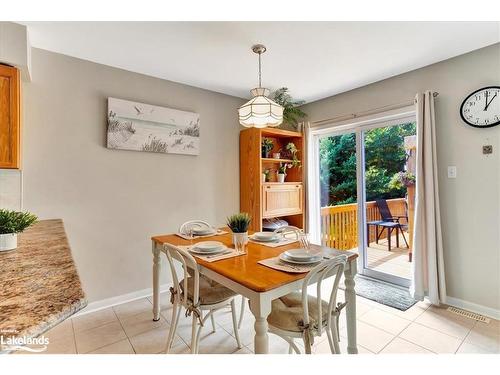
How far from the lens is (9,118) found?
1864mm

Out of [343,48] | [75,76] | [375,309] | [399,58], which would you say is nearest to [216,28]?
[343,48]

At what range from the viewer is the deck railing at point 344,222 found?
3215mm

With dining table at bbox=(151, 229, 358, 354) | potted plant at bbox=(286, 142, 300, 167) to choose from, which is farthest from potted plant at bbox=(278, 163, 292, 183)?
dining table at bbox=(151, 229, 358, 354)

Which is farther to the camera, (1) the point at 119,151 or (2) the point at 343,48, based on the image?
(1) the point at 119,151

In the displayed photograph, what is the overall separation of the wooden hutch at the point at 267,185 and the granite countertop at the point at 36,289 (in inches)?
87.4

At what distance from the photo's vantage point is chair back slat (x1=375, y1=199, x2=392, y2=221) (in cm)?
312

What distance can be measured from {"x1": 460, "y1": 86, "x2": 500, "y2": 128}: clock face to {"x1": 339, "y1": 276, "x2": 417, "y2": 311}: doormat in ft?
5.91

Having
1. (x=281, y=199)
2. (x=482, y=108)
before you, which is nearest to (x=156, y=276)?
(x=281, y=199)

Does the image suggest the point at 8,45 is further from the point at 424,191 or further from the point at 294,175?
the point at 424,191

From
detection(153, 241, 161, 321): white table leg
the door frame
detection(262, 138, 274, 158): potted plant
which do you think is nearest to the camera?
detection(153, 241, 161, 321): white table leg

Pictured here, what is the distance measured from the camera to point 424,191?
8.34 ft

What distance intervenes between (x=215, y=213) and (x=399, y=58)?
8.61 ft

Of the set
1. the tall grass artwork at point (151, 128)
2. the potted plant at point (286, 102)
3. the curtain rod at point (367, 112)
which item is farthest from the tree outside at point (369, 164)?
the tall grass artwork at point (151, 128)

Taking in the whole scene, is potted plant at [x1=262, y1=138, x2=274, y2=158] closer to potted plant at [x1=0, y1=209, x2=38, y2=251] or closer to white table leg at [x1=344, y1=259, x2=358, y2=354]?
white table leg at [x1=344, y1=259, x2=358, y2=354]
